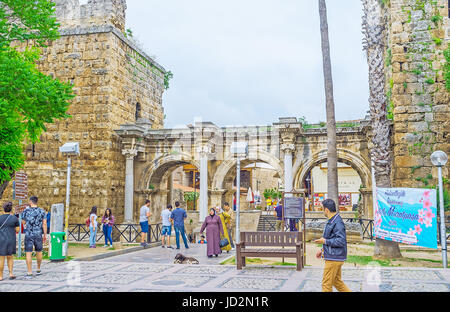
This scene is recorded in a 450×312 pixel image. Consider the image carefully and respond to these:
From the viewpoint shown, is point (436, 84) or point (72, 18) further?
point (72, 18)

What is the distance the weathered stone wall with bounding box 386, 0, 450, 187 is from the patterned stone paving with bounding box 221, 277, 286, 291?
32.2 ft

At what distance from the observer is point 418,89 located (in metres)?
16.3

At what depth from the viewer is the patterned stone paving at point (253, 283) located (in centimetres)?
752

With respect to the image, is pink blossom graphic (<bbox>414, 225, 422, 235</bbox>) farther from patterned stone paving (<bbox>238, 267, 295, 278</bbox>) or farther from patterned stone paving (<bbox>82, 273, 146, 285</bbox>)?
patterned stone paving (<bbox>82, 273, 146, 285</bbox>)

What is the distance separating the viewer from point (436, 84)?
53.1ft

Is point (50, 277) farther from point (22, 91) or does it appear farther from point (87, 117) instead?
point (87, 117)

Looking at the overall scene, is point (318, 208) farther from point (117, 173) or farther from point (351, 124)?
point (117, 173)

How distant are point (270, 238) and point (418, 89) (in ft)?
32.2

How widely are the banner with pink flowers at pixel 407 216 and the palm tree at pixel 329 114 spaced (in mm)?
3364

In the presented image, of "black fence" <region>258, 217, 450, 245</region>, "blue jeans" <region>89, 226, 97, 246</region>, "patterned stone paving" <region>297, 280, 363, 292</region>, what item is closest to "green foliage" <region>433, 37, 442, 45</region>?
"black fence" <region>258, 217, 450, 245</region>

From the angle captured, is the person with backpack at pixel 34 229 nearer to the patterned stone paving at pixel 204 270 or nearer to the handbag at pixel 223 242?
the patterned stone paving at pixel 204 270
